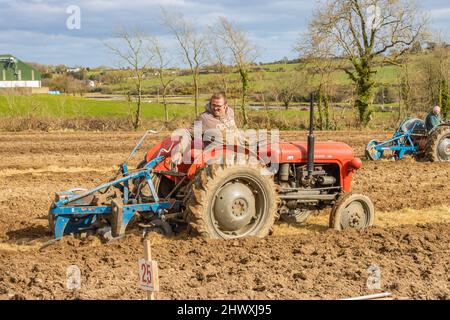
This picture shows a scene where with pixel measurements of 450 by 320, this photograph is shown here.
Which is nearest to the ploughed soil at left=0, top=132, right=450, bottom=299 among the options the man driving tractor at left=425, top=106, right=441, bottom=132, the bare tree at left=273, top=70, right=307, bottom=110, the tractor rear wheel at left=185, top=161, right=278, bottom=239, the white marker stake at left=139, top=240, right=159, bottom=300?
the tractor rear wheel at left=185, top=161, right=278, bottom=239

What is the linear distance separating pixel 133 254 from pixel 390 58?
23702 millimetres

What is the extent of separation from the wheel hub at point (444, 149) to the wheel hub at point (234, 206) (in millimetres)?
8916

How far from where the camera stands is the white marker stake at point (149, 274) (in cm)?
Result: 427

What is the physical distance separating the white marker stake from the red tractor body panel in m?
2.54

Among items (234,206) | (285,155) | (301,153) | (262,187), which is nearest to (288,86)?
(301,153)

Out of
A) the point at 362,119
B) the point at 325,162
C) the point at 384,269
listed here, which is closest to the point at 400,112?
the point at 362,119

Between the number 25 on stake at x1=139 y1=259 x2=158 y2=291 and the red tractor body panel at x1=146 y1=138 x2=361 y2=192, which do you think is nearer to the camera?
the number 25 on stake at x1=139 y1=259 x2=158 y2=291

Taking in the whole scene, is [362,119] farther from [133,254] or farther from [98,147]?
[133,254]

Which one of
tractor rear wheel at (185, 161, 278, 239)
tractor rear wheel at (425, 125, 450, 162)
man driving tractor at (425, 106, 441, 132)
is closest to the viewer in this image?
tractor rear wheel at (185, 161, 278, 239)

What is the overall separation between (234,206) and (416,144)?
9.51 m

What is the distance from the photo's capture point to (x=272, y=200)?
6930mm

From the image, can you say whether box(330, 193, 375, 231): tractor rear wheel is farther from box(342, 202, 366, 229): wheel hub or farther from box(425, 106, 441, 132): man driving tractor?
box(425, 106, 441, 132): man driving tractor

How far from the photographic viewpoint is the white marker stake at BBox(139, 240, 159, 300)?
14.0 feet

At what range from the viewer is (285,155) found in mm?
7395
